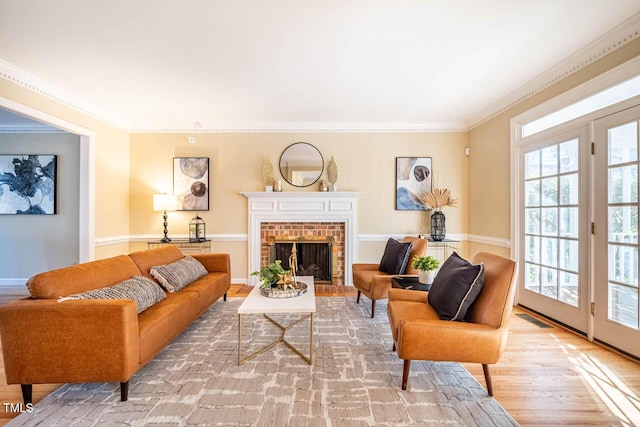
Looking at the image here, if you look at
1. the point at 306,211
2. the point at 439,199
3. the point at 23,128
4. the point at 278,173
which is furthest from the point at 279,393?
the point at 23,128

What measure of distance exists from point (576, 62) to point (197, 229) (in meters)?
5.19

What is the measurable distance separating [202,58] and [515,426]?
12.3 feet

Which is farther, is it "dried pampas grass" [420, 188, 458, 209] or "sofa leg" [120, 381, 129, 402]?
"dried pampas grass" [420, 188, 458, 209]

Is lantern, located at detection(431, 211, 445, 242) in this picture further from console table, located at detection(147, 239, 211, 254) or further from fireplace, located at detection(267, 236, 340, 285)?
console table, located at detection(147, 239, 211, 254)

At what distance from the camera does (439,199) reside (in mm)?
4199

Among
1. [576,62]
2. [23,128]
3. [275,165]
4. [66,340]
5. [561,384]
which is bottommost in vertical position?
[561,384]

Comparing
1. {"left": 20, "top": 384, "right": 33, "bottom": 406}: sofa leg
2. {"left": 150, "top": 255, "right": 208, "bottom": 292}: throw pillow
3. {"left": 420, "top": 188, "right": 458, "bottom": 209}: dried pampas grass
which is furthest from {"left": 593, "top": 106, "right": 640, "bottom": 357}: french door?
{"left": 20, "top": 384, "right": 33, "bottom": 406}: sofa leg

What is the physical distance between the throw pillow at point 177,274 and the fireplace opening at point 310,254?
1487 mm

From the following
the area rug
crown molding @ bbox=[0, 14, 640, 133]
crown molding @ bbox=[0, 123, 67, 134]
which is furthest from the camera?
crown molding @ bbox=[0, 123, 67, 134]

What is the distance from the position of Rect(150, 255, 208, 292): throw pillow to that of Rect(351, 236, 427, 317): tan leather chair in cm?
198

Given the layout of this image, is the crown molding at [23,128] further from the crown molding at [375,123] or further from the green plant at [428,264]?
the green plant at [428,264]

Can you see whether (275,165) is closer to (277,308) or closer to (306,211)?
(306,211)

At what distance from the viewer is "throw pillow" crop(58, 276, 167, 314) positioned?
185 cm

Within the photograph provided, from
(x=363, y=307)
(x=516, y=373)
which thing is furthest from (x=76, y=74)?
(x=516, y=373)
